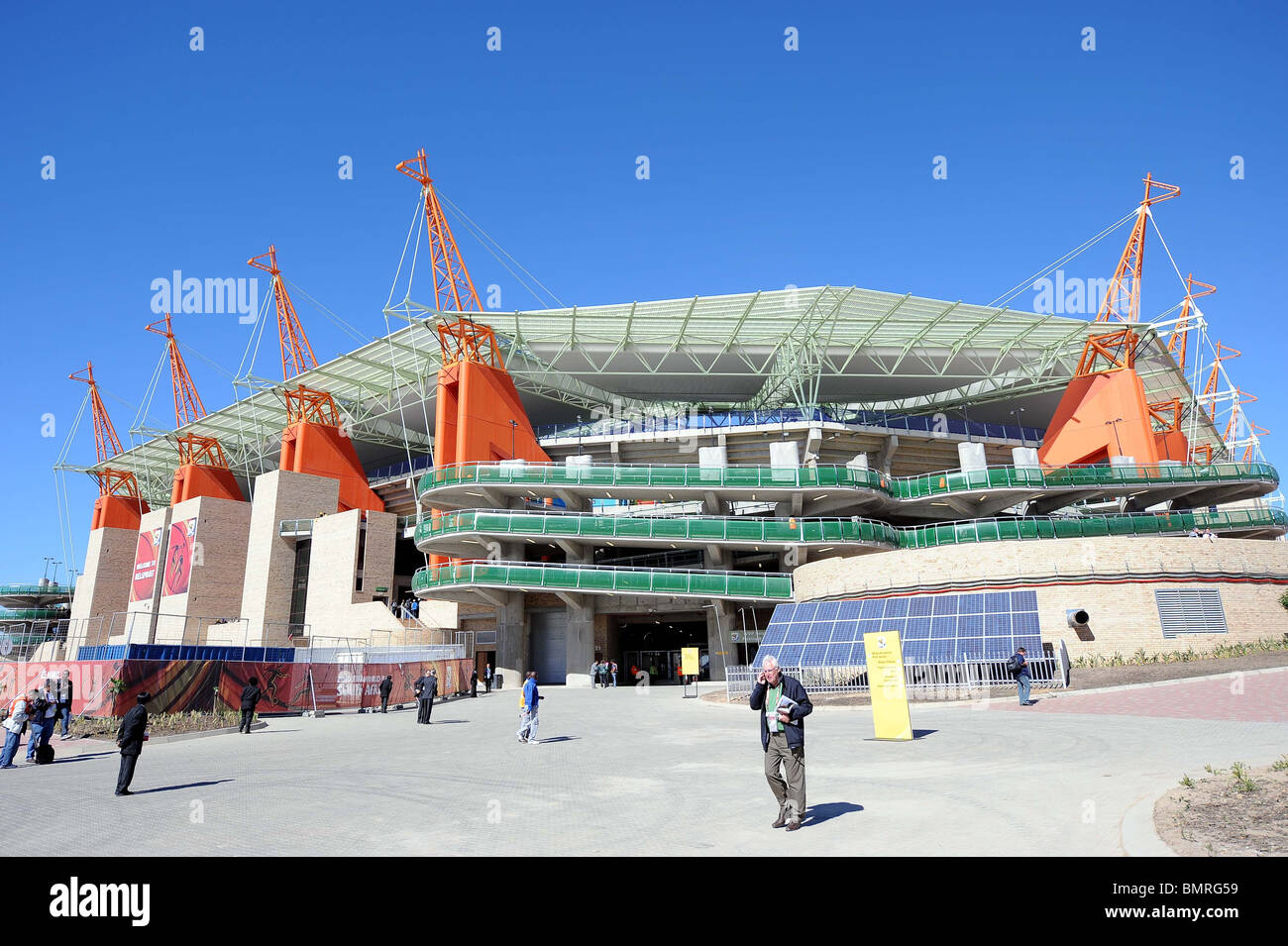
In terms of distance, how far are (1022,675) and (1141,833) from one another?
14014 mm

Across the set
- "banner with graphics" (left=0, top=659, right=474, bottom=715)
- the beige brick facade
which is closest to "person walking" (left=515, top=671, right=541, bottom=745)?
"banner with graphics" (left=0, top=659, right=474, bottom=715)

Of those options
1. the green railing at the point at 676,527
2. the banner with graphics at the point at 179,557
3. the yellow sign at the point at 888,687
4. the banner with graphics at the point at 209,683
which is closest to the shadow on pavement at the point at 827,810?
the yellow sign at the point at 888,687

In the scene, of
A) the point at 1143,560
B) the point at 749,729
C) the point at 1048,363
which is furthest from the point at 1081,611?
the point at 1048,363

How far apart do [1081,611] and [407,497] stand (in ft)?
159

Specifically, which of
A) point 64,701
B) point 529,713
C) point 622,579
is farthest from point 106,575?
point 529,713

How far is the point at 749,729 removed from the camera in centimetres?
1814

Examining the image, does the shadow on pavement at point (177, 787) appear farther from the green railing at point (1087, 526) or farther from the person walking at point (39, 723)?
the green railing at point (1087, 526)

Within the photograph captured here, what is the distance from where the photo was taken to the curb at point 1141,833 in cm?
583

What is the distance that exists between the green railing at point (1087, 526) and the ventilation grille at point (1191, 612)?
26.8 ft

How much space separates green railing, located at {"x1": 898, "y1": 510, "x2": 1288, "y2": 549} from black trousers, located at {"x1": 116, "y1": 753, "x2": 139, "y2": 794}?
3066 centimetres

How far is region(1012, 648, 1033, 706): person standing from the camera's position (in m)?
19.2

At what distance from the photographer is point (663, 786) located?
10531mm

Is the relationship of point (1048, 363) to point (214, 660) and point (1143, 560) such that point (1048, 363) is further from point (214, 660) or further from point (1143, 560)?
point (214, 660)

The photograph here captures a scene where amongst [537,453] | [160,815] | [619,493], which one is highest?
[537,453]
